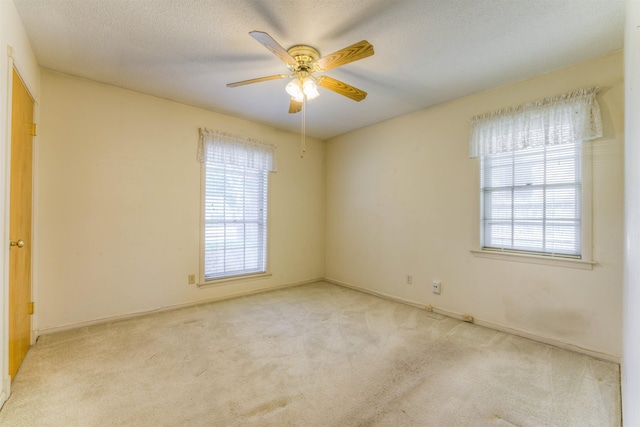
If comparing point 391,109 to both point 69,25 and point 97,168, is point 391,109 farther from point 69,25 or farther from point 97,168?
point 97,168

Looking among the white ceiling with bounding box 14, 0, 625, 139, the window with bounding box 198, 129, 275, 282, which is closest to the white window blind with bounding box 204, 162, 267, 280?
the window with bounding box 198, 129, 275, 282

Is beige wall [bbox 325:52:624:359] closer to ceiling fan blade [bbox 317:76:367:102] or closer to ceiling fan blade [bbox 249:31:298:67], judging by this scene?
ceiling fan blade [bbox 317:76:367:102]

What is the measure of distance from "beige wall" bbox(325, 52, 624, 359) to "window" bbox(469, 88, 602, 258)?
0.33 feet

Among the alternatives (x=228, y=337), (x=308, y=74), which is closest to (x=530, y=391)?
(x=228, y=337)

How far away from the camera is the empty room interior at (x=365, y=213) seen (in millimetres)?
1772

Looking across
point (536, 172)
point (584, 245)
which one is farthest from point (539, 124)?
point (584, 245)

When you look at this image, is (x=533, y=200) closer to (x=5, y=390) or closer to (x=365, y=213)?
(x=365, y=213)

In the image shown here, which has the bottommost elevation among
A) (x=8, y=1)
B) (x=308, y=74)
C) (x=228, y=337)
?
(x=228, y=337)

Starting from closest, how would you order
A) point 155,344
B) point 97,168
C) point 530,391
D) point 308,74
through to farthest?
point 530,391 < point 308,74 < point 155,344 < point 97,168

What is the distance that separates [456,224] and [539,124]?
1234 millimetres

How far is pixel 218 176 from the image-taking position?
12.4 feet

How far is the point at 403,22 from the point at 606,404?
2.81m

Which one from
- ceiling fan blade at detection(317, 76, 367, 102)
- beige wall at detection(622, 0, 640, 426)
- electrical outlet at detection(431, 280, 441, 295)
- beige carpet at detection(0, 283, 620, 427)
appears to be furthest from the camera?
electrical outlet at detection(431, 280, 441, 295)

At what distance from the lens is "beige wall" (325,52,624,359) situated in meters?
2.27
